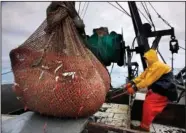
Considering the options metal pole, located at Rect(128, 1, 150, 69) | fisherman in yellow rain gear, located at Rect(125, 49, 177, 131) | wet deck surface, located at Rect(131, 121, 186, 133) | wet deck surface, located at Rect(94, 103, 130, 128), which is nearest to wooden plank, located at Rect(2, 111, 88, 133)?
wet deck surface, located at Rect(94, 103, 130, 128)

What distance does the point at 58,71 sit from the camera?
1.72 m

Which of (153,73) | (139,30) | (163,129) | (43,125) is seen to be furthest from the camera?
(139,30)

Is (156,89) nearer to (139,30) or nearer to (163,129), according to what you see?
(163,129)

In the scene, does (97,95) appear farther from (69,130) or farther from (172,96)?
(172,96)

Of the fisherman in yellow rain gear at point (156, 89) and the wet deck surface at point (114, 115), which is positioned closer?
the wet deck surface at point (114, 115)

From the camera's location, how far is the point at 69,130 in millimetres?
1813

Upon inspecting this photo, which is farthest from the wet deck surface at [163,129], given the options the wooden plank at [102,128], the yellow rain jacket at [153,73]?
the wooden plank at [102,128]

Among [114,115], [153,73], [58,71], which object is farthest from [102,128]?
[153,73]

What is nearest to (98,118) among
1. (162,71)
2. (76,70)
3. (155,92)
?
(155,92)

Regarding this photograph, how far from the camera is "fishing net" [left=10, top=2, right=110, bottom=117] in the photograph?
1.71 meters

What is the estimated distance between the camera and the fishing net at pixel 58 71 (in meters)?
1.71

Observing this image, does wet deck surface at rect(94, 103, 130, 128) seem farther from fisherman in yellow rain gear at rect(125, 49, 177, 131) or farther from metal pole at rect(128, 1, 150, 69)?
metal pole at rect(128, 1, 150, 69)

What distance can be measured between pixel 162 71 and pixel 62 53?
1.91 m

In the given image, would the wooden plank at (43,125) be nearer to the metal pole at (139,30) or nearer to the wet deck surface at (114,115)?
the wet deck surface at (114,115)
